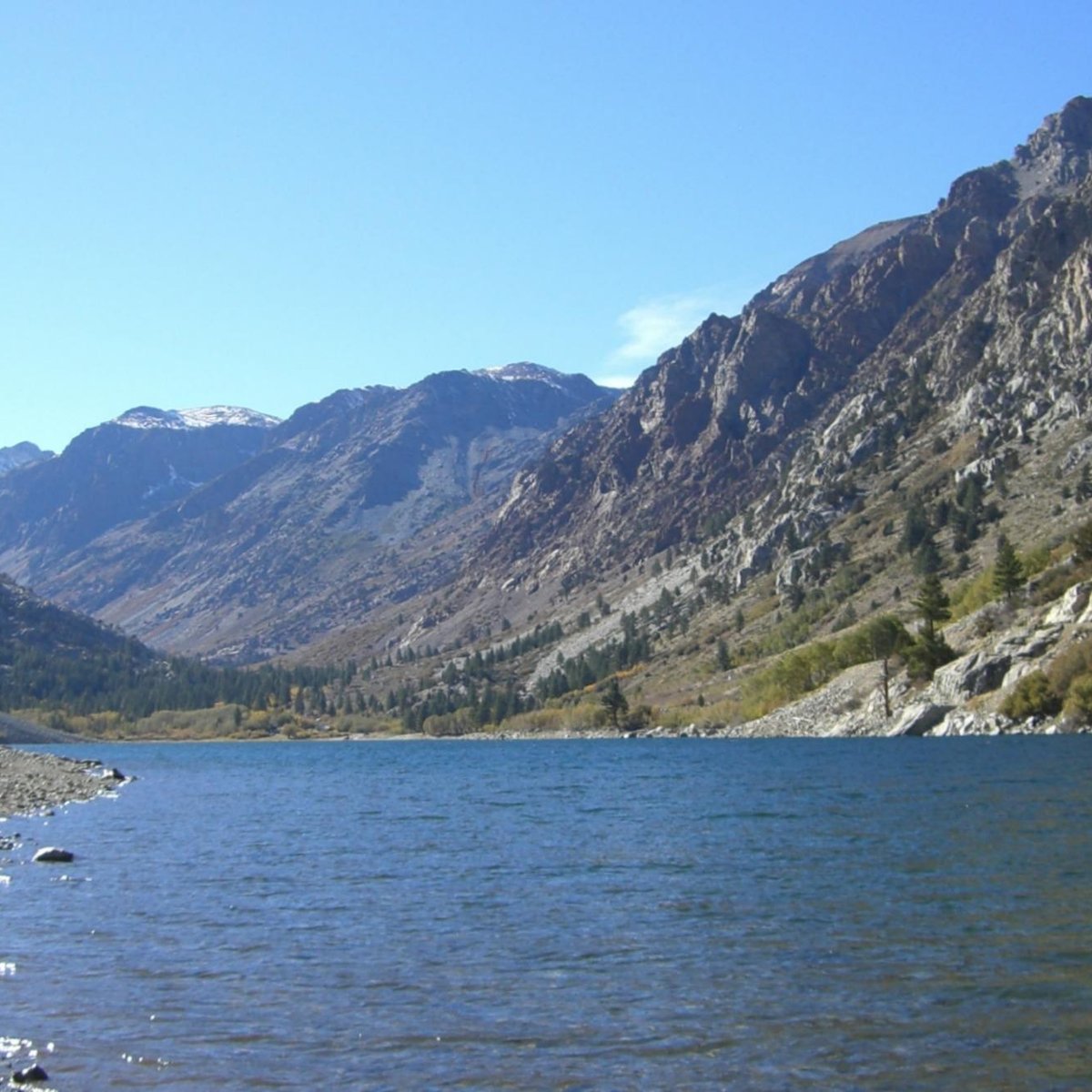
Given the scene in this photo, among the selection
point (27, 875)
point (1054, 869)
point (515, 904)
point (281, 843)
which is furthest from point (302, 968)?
point (281, 843)

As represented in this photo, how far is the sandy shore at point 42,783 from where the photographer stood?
74.9m

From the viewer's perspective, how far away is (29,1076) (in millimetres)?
19594

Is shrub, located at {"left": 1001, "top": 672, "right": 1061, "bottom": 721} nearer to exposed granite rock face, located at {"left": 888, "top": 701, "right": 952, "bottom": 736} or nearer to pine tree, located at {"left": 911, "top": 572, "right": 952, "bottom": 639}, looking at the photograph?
exposed granite rock face, located at {"left": 888, "top": 701, "right": 952, "bottom": 736}

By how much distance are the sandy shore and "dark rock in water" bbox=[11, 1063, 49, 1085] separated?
5234 cm

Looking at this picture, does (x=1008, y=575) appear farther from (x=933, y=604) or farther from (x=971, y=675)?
(x=971, y=675)

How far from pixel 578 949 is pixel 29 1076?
13023mm

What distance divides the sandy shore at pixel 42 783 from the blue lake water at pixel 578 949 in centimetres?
1636

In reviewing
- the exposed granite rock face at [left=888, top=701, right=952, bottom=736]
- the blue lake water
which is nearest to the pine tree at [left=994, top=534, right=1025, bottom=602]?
the exposed granite rock face at [left=888, top=701, right=952, bottom=736]

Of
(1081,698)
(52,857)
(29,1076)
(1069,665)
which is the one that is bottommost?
(1081,698)

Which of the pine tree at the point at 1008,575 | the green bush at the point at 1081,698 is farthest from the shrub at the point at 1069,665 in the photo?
the pine tree at the point at 1008,575

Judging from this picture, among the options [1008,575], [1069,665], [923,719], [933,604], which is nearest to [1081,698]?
[1069,665]

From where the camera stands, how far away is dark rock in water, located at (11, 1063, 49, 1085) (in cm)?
1948

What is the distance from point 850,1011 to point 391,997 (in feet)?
30.4

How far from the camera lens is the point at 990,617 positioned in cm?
13162
